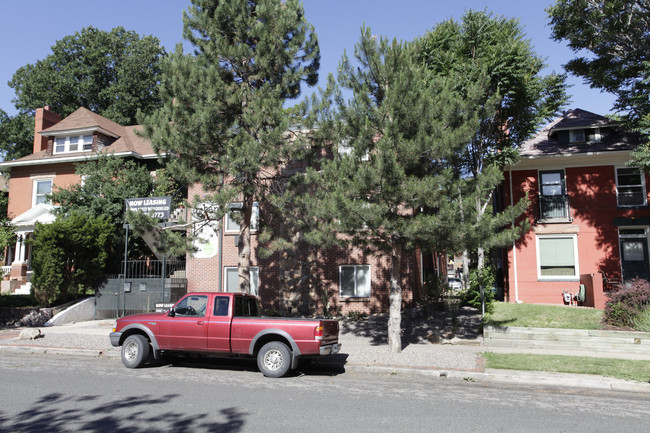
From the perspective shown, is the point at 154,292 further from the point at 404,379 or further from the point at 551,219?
the point at 551,219

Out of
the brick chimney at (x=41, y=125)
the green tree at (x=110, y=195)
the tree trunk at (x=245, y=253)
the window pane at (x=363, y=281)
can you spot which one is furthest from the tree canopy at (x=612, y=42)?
the brick chimney at (x=41, y=125)

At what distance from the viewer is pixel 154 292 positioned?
1861 centimetres

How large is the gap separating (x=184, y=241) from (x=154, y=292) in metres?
6.54

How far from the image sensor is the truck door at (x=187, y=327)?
9.57 metres

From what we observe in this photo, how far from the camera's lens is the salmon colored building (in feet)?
60.1

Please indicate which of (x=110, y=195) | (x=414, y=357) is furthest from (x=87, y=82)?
(x=414, y=357)

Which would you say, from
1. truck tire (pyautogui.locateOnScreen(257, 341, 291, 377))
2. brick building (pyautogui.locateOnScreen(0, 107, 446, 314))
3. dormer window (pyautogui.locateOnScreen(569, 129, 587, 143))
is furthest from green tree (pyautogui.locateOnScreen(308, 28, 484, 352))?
dormer window (pyautogui.locateOnScreen(569, 129, 587, 143))

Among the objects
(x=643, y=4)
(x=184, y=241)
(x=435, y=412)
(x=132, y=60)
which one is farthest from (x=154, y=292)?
(x=132, y=60)

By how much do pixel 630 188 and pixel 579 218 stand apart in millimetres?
2388

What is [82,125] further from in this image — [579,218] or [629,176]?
[629,176]

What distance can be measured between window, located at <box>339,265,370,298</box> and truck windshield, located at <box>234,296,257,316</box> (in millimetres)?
8026

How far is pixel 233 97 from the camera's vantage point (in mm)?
12953

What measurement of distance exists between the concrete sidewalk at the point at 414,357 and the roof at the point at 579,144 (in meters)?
10.2

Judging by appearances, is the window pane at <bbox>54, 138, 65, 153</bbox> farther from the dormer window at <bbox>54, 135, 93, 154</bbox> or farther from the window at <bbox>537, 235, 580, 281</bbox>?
the window at <bbox>537, 235, 580, 281</bbox>
